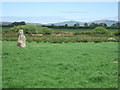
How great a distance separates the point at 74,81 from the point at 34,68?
125 inches

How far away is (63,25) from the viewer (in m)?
83.5

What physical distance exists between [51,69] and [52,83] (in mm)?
2788

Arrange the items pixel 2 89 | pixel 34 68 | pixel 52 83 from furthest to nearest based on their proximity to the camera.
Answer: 1. pixel 34 68
2. pixel 52 83
3. pixel 2 89

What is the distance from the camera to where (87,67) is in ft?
41.7

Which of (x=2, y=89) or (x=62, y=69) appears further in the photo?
(x=62, y=69)

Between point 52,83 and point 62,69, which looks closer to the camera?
point 52,83

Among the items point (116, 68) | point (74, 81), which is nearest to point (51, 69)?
point (74, 81)

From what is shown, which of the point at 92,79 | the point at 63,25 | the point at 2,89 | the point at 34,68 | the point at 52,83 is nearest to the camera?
the point at 2,89

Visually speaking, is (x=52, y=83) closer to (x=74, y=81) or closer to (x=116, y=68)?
(x=74, y=81)

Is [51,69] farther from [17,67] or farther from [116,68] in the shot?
[116,68]

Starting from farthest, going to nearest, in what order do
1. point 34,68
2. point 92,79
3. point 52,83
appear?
1. point 34,68
2. point 92,79
3. point 52,83

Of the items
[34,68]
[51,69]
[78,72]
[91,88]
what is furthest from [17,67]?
[91,88]

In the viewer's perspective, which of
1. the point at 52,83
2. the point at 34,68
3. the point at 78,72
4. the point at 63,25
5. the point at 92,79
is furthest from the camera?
the point at 63,25

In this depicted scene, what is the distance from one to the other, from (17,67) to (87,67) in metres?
3.63
